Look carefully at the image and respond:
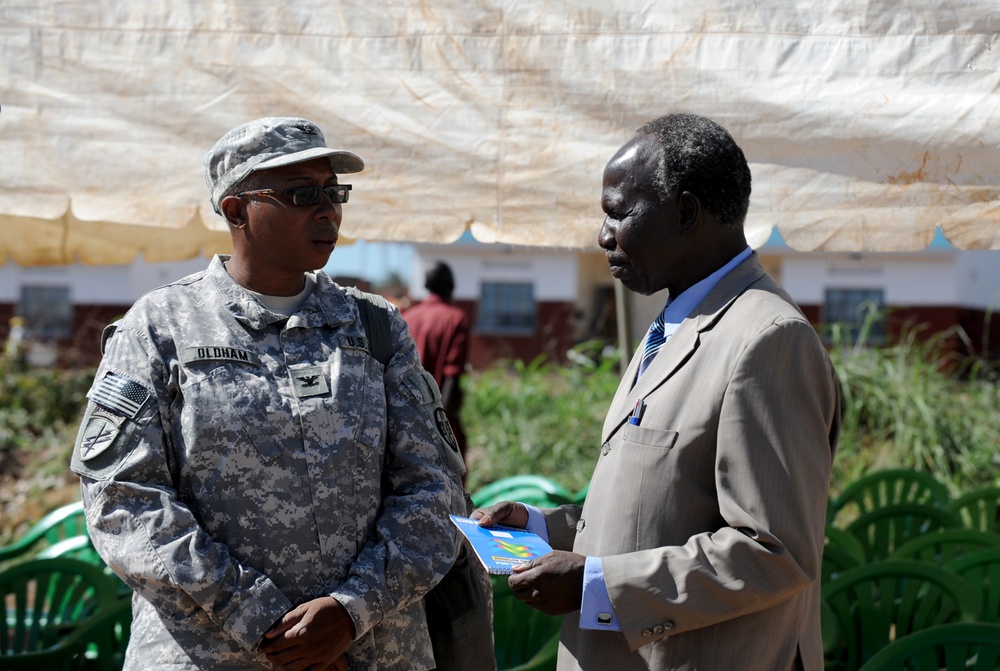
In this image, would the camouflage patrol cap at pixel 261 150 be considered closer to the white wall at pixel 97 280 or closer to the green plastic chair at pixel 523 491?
the green plastic chair at pixel 523 491

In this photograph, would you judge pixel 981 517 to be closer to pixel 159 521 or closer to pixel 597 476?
pixel 597 476

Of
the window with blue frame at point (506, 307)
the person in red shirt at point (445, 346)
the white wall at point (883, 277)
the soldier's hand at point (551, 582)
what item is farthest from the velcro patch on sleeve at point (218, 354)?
the window with blue frame at point (506, 307)

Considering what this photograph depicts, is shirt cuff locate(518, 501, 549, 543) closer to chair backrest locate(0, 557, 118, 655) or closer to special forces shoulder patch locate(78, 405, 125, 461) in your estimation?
special forces shoulder patch locate(78, 405, 125, 461)

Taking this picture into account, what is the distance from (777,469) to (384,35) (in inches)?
77.1

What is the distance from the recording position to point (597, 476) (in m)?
2.01

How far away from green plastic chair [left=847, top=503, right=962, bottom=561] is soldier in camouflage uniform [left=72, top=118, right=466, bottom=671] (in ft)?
8.98

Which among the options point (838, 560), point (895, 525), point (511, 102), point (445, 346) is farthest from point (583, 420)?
point (511, 102)

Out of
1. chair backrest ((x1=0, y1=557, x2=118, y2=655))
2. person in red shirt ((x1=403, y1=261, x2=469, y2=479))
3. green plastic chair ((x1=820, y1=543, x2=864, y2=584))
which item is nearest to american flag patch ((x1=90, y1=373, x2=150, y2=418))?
chair backrest ((x1=0, y1=557, x2=118, y2=655))

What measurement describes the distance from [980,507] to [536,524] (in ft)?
12.9

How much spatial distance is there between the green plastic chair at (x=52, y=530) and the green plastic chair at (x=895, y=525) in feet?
10.5

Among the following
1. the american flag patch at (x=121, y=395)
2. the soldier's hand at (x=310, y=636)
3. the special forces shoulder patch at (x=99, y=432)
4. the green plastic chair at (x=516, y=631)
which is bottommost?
the green plastic chair at (x=516, y=631)

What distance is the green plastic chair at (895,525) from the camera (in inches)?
175

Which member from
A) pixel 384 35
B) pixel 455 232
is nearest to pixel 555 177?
pixel 455 232

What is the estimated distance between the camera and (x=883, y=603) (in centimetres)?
323
